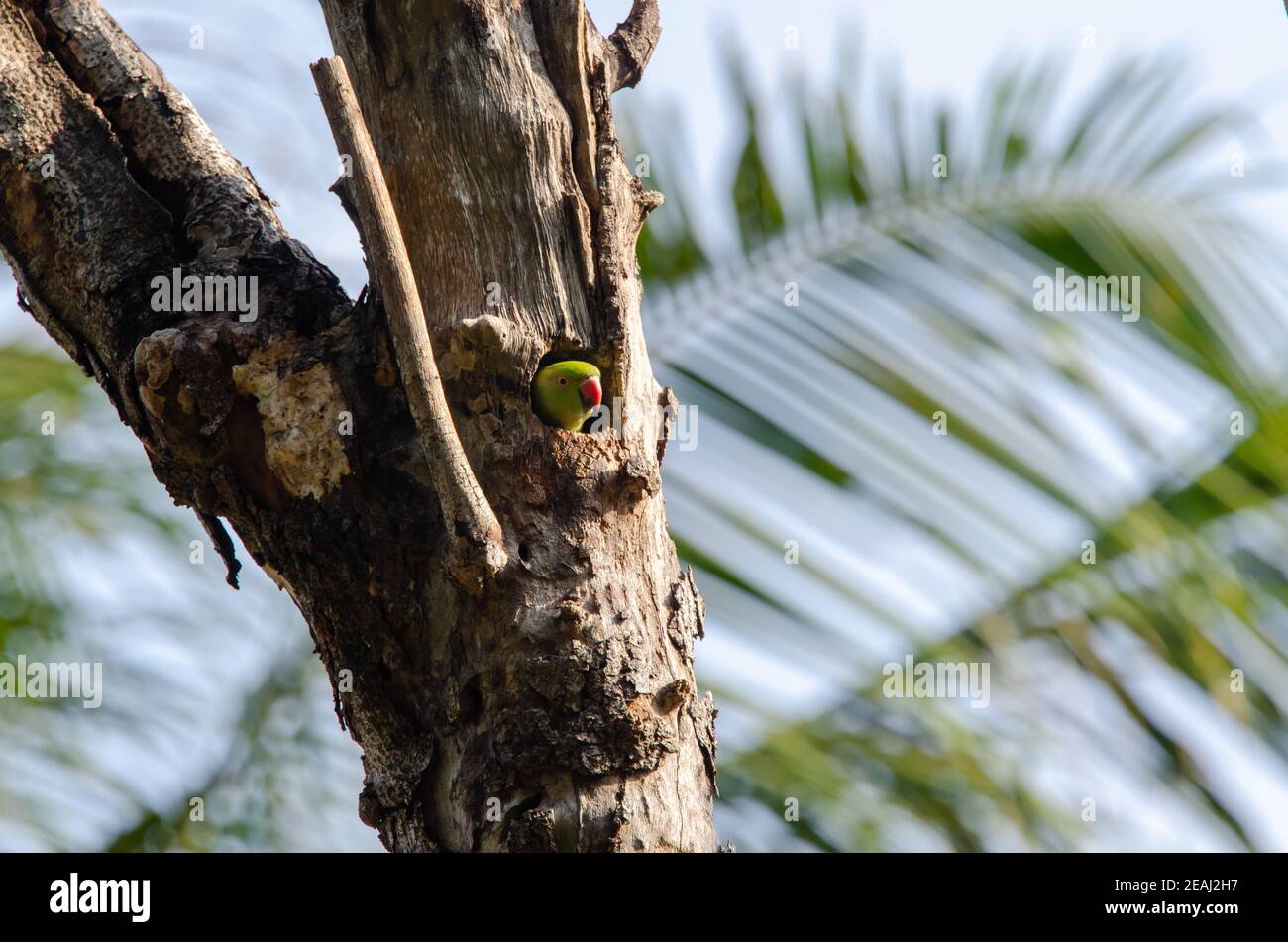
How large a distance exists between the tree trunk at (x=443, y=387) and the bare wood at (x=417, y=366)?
0.09ft

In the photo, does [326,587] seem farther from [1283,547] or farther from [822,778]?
[1283,547]

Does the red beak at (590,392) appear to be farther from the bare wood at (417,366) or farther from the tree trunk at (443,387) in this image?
the bare wood at (417,366)

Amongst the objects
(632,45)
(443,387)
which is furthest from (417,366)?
(632,45)

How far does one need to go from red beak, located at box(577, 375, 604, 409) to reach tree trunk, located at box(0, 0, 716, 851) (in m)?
0.02

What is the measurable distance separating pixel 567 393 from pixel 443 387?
0.23 m

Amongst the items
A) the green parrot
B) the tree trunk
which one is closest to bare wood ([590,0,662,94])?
the tree trunk

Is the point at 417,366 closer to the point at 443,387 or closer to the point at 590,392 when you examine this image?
the point at 443,387

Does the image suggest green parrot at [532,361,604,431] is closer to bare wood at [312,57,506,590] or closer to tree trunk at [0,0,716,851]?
tree trunk at [0,0,716,851]

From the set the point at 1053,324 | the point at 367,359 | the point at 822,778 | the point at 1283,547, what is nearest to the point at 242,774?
the point at 822,778

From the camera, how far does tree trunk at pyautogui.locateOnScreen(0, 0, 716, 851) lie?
1724mm

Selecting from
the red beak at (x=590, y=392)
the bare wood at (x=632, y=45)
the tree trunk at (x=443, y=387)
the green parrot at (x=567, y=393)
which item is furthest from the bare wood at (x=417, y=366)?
the bare wood at (x=632, y=45)

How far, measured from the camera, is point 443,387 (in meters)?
1.91
